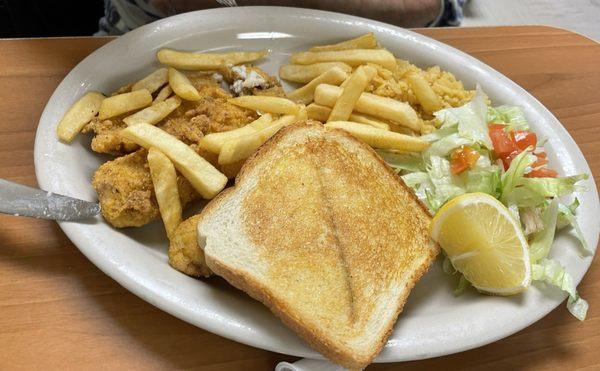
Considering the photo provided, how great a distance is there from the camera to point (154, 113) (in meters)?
1.70

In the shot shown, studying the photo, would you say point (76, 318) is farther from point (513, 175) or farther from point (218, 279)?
point (513, 175)

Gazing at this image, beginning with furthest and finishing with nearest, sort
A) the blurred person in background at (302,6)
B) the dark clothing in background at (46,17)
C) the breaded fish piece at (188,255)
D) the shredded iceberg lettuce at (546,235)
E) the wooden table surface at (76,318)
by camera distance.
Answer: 1. the dark clothing in background at (46,17)
2. the blurred person in background at (302,6)
3. the shredded iceberg lettuce at (546,235)
4. the breaded fish piece at (188,255)
5. the wooden table surface at (76,318)

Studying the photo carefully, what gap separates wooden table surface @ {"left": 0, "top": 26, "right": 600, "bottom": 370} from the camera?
129 cm

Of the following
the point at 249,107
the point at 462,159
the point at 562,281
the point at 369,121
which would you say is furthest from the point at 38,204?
the point at 562,281

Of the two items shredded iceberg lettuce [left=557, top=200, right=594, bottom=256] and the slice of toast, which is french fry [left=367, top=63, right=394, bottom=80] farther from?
shredded iceberg lettuce [left=557, top=200, right=594, bottom=256]

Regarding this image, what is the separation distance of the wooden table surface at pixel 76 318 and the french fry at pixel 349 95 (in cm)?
81

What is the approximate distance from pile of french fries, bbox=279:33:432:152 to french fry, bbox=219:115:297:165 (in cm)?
20

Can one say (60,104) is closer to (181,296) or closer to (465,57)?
(181,296)

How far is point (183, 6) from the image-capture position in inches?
97.8

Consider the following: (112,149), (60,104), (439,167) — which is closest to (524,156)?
(439,167)

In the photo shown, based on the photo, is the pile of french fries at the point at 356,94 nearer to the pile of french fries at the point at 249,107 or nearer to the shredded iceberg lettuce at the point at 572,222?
the pile of french fries at the point at 249,107

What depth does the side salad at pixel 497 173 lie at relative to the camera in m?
1.69

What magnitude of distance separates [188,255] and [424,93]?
105 cm

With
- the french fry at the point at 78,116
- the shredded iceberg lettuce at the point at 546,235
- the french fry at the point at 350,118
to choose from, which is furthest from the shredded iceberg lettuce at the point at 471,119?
the french fry at the point at 78,116
